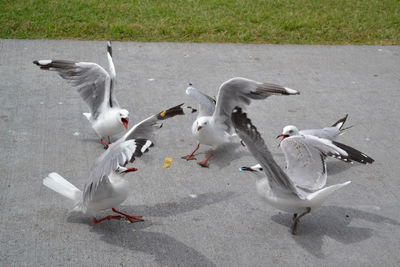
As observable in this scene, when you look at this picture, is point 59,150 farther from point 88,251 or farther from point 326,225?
point 326,225

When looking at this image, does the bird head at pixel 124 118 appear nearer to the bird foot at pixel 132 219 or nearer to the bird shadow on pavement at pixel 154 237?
the bird shadow on pavement at pixel 154 237

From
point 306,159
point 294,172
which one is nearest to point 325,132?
point 306,159

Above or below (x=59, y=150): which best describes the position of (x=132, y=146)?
above

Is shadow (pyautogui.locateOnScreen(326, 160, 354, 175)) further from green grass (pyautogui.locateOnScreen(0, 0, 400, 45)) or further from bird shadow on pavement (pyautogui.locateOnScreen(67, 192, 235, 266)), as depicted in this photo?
green grass (pyautogui.locateOnScreen(0, 0, 400, 45))

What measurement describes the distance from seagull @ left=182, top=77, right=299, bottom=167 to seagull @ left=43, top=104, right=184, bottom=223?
0.87 metres

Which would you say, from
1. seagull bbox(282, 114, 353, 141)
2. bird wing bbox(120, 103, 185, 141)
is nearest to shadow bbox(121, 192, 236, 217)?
bird wing bbox(120, 103, 185, 141)

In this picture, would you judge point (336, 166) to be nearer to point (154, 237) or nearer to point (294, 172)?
point (294, 172)

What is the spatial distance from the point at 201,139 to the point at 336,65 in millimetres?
2996

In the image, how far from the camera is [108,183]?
392 cm

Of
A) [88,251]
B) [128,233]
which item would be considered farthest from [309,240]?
[88,251]

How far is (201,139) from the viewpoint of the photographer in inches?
201

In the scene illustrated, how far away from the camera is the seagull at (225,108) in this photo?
16.6ft

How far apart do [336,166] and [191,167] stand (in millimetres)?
1272

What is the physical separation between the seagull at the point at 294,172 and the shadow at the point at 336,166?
59 centimetres
